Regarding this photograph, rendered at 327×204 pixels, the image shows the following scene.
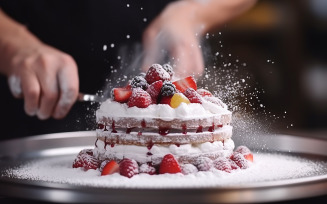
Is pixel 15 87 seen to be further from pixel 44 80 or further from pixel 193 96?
pixel 193 96

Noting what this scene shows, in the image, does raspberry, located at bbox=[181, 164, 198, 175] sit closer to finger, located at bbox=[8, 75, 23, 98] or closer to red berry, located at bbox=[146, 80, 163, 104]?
red berry, located at bbox=[146, 80, 163, 104]

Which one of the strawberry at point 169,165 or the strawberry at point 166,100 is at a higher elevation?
the strawberry at point 166,100

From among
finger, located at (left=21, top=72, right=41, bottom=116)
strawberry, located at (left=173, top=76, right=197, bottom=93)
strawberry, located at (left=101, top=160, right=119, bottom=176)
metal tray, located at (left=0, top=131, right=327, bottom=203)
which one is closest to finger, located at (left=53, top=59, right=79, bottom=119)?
finger, located at (left=21, top=72, right=41, bottom=116)

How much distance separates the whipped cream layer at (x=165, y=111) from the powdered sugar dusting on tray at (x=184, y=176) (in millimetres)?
214

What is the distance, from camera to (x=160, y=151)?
6.10ft

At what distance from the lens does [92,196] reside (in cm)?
135

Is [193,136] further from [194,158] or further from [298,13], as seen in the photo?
[298,13]

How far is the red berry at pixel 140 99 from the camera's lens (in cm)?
187

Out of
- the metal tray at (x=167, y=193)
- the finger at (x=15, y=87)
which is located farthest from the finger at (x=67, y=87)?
the metal tray at (x=167, y=193)

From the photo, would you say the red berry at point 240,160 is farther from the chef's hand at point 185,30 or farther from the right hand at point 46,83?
the right hand at point 46,83

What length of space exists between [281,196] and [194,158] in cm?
53

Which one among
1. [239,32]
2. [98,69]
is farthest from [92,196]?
[239,32]

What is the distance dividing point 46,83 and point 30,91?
0.10 meters

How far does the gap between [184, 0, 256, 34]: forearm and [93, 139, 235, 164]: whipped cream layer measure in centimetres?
182
